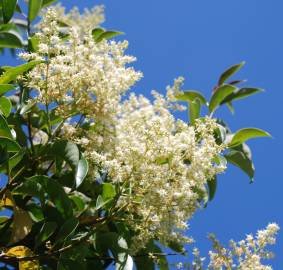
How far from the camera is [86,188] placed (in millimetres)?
2082

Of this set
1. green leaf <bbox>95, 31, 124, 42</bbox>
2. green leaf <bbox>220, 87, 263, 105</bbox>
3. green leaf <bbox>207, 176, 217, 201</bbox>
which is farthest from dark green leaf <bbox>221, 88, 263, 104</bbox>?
green leaf <bbox>95, 31, 124, 42</bbox>

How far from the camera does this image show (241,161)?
7.47 ft

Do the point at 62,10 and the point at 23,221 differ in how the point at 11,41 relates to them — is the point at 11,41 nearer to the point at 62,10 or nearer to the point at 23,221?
the point at 23,221

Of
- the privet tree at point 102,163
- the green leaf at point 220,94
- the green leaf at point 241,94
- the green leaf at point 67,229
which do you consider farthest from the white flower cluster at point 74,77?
the green leaf at point 241,94

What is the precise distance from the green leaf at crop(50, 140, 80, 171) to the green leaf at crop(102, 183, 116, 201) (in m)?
0.11

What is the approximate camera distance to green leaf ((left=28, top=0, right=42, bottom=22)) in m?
2.09

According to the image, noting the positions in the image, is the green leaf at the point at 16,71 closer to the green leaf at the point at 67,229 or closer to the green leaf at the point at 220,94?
the green leaf at the point at 67,229

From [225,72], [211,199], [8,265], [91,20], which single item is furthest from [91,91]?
[91,20]

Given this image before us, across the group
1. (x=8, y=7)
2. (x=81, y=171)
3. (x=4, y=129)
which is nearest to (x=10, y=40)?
(x=8, y=7)

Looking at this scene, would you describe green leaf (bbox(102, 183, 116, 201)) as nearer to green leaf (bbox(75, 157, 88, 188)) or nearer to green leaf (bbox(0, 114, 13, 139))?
green leaf (bbox(75, 157, 88, 188))

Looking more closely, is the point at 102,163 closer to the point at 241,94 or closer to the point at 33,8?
the point at 33,8

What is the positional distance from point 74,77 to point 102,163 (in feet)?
0.89

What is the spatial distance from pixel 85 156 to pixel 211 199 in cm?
74

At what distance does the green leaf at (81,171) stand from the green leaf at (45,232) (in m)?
0.18
